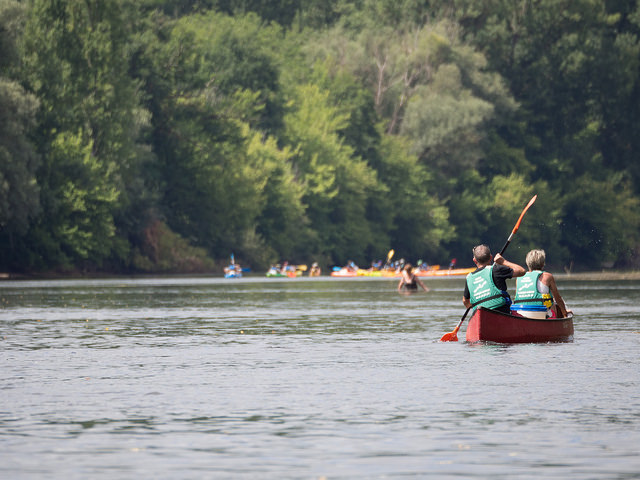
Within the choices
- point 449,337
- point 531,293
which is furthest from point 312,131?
point 531,293

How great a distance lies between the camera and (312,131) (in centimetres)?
11788

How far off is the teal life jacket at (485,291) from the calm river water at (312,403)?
0.87 meters

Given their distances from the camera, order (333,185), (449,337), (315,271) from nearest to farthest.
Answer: (449,337), (315,271), (333,185)

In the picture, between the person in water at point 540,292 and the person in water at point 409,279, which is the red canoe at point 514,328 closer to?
the person in water at point 540,292

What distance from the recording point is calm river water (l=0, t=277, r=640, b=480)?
13.8 m

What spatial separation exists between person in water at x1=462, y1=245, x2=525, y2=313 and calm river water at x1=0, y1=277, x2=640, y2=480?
2.91ft

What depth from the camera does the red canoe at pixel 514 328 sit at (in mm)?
27359

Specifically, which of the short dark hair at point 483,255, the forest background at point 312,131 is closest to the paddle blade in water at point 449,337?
the short dark hair at point 483,255

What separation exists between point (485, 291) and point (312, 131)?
90847mm

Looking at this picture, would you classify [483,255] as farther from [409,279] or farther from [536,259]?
[409,279]

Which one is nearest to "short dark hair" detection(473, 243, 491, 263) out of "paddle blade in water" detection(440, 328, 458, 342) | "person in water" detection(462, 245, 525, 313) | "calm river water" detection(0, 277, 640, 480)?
"person in water" detection(462, 245, 525, 313)

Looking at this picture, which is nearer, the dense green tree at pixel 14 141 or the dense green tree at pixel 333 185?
the dense green tree at pixel 14 141

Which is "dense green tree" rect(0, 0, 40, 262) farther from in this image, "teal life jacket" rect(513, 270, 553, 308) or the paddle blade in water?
"teal life jacket" rect(513, 270, 553, 308)

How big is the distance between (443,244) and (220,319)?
86.5 m
